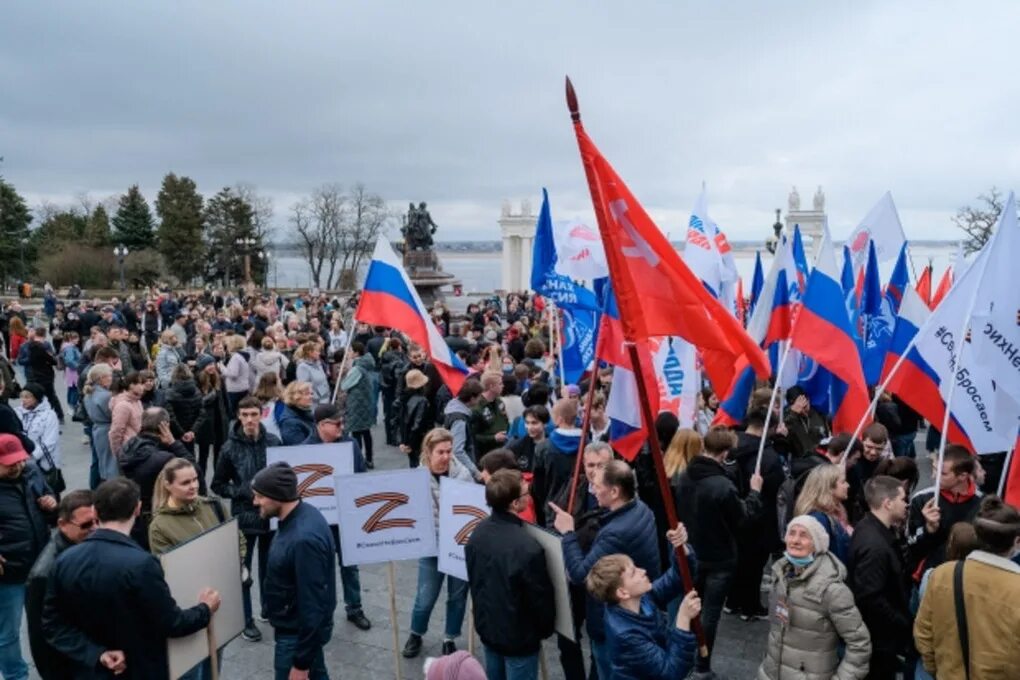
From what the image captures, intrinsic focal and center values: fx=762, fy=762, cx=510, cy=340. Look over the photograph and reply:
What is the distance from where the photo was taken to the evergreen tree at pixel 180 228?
60125 mm

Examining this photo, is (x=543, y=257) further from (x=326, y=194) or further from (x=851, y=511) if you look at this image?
(x=326, y=194)

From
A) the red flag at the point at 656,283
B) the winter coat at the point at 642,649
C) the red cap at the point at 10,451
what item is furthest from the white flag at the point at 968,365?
the red cap at the point at 10,451

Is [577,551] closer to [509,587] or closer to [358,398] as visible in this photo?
Answer: [509,587]

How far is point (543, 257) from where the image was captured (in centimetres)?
862

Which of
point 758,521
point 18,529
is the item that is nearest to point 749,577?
point 758,521

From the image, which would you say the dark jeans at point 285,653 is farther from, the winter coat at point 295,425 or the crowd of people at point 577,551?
the winter coat at point 295,425

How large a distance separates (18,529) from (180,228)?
60969 mm

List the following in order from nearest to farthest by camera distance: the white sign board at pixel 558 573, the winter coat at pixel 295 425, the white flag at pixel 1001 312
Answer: the white sign board at pixel 558 573 < the white flag at pixel 1001 312 < the winter coat at pixel 295 425

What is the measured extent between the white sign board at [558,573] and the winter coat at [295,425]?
3248 millimetres

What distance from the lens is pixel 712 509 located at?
507 centimetres

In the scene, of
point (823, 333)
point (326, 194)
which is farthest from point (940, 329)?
point (326, 194)

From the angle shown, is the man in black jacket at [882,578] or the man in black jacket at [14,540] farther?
the man in black jacket at [14,540]

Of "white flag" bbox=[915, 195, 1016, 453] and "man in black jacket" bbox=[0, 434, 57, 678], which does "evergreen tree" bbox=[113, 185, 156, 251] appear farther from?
"white flag" bbox=[915, 195, 1016, 453]

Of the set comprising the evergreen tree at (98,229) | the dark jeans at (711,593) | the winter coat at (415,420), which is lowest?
the dark jeans at (711,593)
